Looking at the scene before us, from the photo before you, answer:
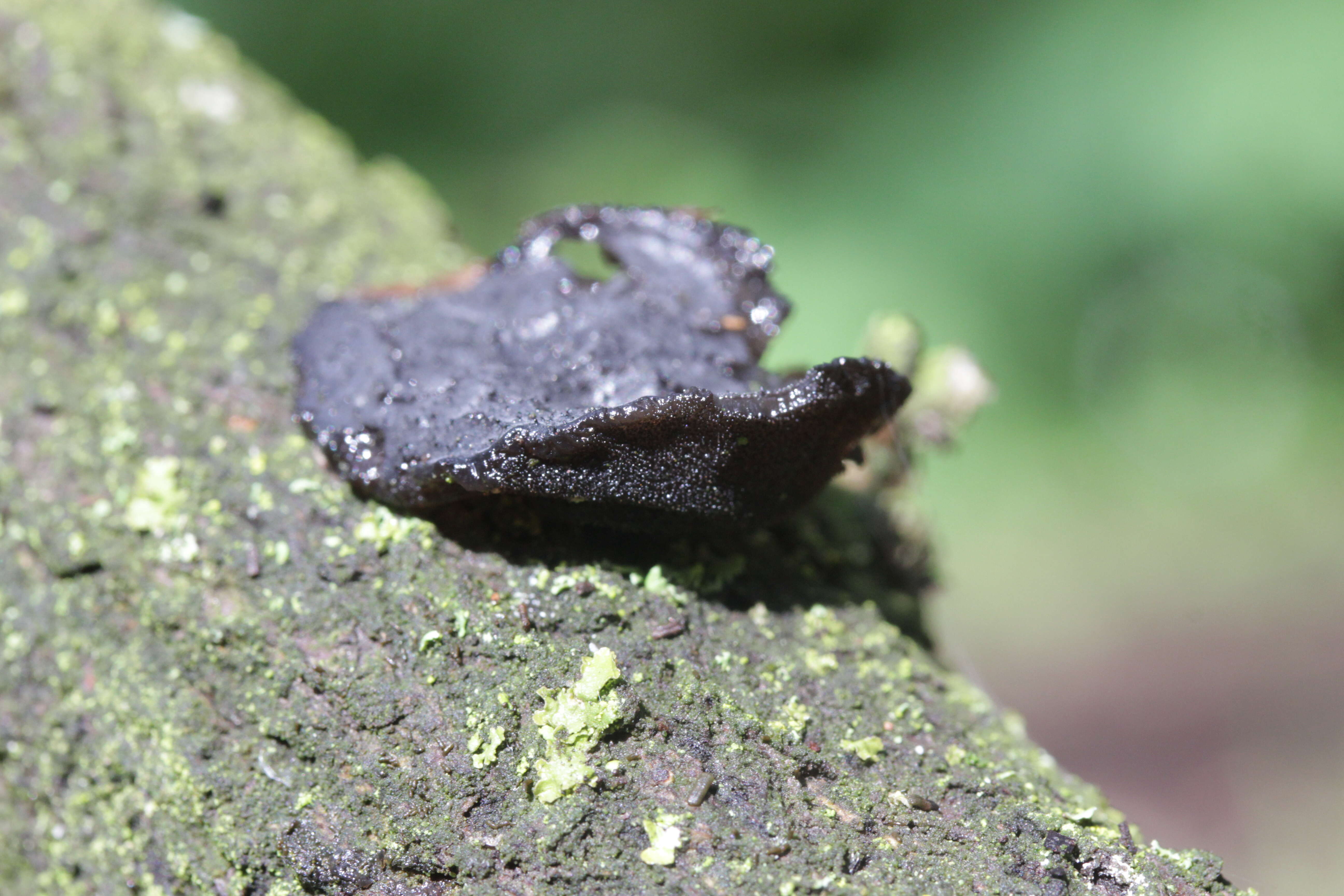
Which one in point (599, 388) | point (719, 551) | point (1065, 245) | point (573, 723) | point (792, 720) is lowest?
point (573, 723)

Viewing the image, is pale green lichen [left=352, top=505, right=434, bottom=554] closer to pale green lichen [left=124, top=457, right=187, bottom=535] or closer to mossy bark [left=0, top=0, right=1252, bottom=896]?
mossy bark [left=0, top=0, right=1252, bottom=896]

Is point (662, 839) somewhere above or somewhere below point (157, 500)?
below

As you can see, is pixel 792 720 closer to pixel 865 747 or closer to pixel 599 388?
pixel 865 747

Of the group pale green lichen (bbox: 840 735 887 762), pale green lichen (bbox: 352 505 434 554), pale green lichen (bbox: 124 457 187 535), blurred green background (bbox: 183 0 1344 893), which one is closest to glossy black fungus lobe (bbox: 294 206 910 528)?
pale green lichen (bbox: 352 505 434 554)

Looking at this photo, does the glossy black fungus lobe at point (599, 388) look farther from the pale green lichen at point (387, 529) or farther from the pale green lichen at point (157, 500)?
the pale green lichen at point (157, 500)

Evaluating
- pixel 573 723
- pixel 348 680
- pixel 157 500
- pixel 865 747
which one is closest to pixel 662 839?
pixel 573 723

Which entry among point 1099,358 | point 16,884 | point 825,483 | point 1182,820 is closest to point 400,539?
point 825,483

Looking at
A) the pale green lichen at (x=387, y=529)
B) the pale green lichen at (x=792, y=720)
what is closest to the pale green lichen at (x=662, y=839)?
the pale green lichen at (x=792, y=720)

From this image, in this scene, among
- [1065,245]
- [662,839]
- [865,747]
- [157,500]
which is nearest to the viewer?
[662,839]
